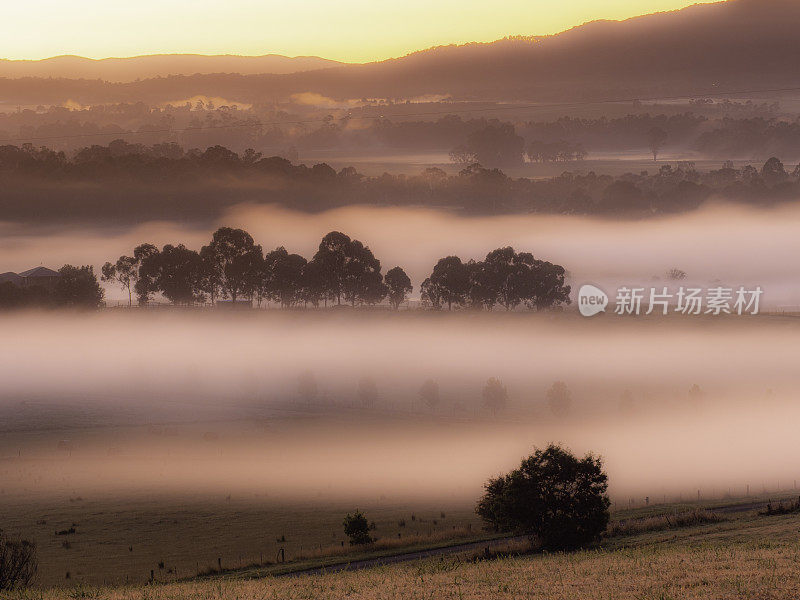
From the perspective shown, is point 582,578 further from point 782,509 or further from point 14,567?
point 14,567

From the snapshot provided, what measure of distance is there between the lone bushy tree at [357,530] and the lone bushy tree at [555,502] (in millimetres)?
10859

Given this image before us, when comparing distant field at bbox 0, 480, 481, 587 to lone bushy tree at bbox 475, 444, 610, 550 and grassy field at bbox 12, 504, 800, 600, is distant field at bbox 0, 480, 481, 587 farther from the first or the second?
grassy field at bbox 12, 504, 800, 600

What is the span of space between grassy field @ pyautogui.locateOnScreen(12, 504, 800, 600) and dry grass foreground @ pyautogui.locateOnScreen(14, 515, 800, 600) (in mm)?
53

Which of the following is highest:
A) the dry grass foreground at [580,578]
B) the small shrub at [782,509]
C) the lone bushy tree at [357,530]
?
the small shrub at [782,509]

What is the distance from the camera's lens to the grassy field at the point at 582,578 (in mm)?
57375

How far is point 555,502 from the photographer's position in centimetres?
8725

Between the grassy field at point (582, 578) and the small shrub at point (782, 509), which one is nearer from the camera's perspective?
the grassy field at point (582, 578)

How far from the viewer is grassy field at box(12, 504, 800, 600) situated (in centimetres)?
5738

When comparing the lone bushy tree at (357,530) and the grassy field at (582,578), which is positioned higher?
the lone bushy tree at (357,530)

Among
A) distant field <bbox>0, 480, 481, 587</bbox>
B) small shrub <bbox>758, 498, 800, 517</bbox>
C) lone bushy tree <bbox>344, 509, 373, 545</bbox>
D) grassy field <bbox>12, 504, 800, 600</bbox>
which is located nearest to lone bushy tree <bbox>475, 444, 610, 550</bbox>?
grassy field <bbox>12, 504, 800, 600</bbox>

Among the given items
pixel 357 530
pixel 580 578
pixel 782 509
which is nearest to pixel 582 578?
pixel 580 578

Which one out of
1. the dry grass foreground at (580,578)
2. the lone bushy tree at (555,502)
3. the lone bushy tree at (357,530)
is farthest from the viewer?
the lone bushy tree at (357,530)

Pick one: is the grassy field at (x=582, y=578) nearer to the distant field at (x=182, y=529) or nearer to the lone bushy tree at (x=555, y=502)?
the lone bushy tree at (x=555, y=502)

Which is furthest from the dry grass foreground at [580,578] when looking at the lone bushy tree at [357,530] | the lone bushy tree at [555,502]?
the lone bushy tree at [357,530]
